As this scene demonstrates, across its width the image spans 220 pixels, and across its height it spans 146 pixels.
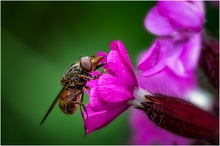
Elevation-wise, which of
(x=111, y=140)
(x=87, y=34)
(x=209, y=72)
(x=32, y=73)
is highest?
(x=209, y=72)

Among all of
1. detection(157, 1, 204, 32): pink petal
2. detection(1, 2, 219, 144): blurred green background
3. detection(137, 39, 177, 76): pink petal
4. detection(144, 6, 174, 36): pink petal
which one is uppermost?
detection(157, 1, 204, 32): pink petal

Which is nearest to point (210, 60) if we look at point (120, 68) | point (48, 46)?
point (120, 68)

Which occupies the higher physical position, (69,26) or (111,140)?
(69,26)

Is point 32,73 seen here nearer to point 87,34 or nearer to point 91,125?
point 87,34


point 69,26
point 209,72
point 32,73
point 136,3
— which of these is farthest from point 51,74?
point 209,72

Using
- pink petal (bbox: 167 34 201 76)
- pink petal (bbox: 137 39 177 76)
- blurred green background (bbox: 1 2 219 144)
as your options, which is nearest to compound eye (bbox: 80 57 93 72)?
pink petal (bbox: 137 39 177 76)

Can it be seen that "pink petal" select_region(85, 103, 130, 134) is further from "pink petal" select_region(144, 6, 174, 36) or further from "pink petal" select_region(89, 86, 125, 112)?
"pink petal" select_region(144, 6, 174, 36)
